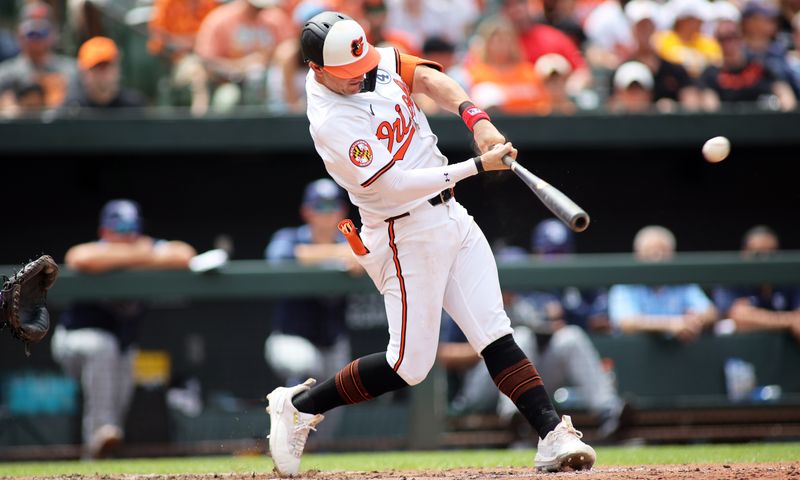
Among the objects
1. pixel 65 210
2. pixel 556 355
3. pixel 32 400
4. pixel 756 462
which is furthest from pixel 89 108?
pixel 756 462

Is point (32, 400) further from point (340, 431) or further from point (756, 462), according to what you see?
point (756, 462)

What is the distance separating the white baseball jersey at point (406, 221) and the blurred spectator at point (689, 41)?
543cm

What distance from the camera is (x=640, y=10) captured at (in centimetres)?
944

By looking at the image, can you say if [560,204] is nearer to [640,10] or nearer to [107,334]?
[107,334]

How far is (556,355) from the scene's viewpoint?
7.07 m

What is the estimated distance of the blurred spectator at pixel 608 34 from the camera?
31.7 ft

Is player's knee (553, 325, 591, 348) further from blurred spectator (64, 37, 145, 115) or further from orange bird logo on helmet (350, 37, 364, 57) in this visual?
blurred spectator (64, 37, 145, 115)

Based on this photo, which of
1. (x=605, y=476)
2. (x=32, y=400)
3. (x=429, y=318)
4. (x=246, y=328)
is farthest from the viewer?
(x=246, y=328)

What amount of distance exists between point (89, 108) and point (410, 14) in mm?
2829

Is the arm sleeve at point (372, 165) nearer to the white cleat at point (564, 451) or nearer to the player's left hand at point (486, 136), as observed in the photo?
the player's left hand at point (486, 136)

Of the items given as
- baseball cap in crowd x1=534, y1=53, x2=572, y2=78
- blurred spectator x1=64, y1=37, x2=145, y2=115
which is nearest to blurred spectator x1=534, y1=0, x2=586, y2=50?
baseball cap in crowd x1=534, y1=53, x2=572, y2=78

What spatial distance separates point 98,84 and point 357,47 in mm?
4545

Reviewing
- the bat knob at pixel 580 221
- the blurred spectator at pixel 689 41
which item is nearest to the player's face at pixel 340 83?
the bat knob at pixel 580 221

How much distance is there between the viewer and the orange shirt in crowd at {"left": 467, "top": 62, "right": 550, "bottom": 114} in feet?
28.0
